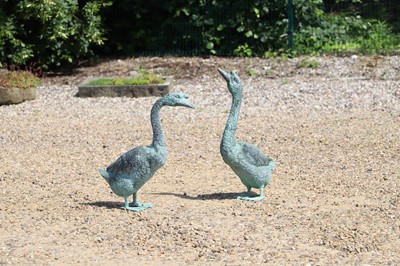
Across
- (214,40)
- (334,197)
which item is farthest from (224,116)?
(214,40)

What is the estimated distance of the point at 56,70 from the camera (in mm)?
14469

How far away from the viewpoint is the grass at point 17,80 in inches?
455

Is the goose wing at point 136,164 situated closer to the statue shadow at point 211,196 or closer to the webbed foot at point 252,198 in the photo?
the statue shadow at point 211,196

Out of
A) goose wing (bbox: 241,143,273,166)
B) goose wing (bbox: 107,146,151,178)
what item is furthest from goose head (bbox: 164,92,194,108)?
goose wing (bbox: 241,143,273,166)

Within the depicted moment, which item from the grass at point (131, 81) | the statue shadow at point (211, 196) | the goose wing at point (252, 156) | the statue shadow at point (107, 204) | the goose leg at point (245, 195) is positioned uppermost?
the goose wing at point (252, 156)

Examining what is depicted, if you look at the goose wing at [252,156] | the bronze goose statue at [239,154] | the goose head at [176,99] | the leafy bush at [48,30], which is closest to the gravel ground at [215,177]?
the bronze goose statue at [239,154]

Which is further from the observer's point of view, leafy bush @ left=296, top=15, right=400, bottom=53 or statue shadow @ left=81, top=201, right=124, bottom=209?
leafy bush @ left=296, top=15, right=400, bottom=53

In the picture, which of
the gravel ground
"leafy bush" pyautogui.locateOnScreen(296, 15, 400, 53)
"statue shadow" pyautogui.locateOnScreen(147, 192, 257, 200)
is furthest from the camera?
"leafy bush" pyautogui.locateOnScreen(296, 15, 400, 53)

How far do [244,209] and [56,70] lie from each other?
868 cm

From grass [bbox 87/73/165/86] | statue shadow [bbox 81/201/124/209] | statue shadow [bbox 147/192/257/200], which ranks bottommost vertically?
statue shadow [bbox 147/192/257/200]

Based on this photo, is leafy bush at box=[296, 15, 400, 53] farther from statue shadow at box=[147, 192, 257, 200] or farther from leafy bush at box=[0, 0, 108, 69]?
statue shadow at box=[147, 192, 257, 200]

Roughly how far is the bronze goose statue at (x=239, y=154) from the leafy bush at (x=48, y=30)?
7122 millimetres

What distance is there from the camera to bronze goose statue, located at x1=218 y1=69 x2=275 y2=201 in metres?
6.54

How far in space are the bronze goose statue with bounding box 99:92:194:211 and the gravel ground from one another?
9.6 inches
